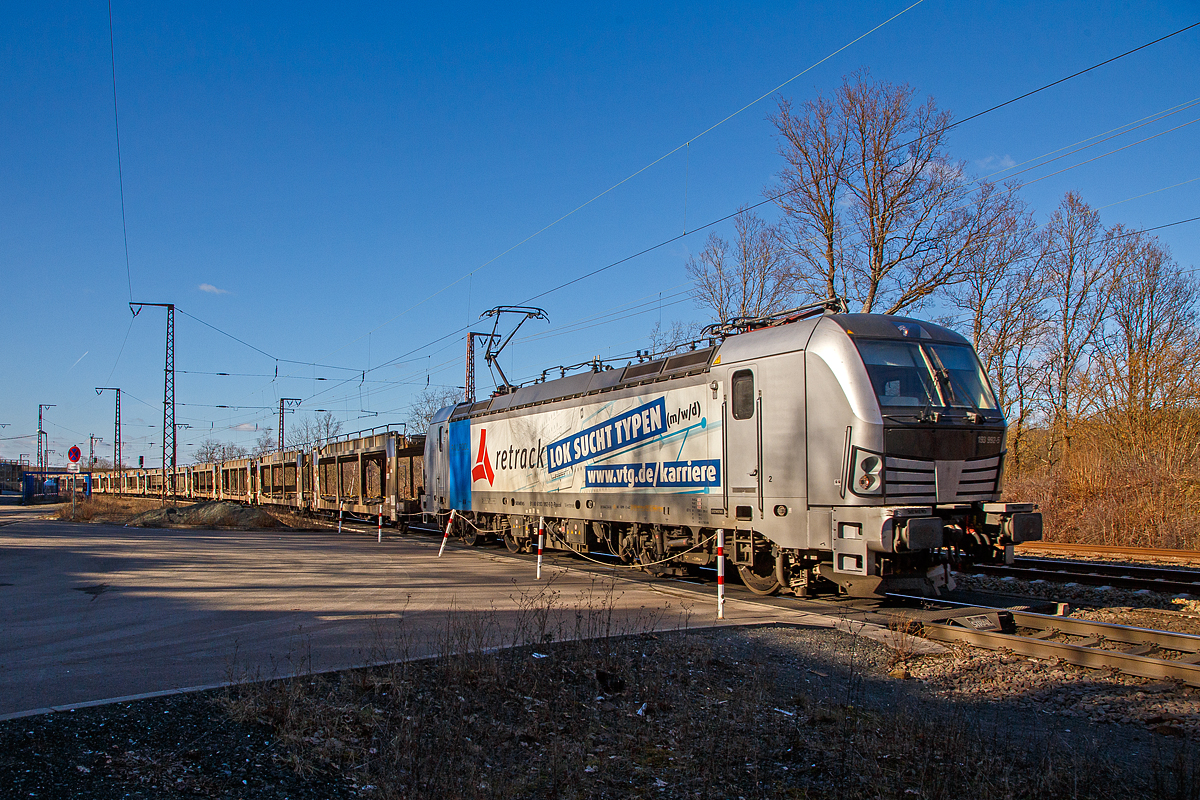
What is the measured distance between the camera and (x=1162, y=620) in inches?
375

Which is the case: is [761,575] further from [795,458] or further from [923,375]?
[923,375]

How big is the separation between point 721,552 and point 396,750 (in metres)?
5.77

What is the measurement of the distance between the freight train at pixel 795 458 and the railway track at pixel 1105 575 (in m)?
1.67

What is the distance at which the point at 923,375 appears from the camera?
33.8 ft

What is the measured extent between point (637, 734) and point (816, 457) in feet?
17.4

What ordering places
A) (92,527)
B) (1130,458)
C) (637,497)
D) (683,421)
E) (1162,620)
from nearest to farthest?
(1162,620) < (683,421) < (637,497) < (1130,458) < (92,527)

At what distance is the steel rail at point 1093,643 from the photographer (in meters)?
7.06

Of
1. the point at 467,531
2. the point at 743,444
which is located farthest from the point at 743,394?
the point at 467,531

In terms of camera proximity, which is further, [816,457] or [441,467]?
[441,467]

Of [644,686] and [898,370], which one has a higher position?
[898,370]

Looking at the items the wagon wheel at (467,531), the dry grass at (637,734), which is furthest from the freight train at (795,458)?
the wagon wheel at (467,531)

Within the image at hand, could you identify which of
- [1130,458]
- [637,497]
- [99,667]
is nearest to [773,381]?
[637,497]

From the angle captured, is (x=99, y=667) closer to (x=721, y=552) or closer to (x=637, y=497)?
(x=721, y=552)

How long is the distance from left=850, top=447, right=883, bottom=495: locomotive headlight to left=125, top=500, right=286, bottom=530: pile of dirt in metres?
24.3
